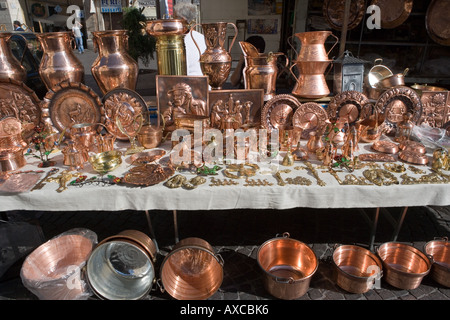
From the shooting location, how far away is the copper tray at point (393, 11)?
5.80 m

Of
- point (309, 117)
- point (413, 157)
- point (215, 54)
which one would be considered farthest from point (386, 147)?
point (215, 54)

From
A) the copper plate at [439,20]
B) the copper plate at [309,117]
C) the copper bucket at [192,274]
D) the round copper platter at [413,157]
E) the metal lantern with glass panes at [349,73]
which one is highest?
the copper plate at [439,20]

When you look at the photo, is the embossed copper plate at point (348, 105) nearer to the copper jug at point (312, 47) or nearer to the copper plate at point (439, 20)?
the copper jug at point (312, 47)

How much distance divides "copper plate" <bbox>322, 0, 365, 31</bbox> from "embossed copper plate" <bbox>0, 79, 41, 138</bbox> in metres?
5.96

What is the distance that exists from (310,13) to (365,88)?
→ 4600 mm

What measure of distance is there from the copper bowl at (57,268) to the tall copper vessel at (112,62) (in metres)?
1.53

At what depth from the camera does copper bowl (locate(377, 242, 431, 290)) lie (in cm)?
220

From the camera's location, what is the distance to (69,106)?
2725 millimetres

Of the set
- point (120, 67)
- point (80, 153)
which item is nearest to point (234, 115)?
point (120, 67)

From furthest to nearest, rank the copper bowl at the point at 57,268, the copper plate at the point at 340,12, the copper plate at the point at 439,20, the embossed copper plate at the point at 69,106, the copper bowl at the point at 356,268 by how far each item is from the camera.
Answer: the copper plate at the point at 340,12
the copper plate at the point at 439,20
the embossed copper plate at the point at 69,106
the copper bowl at the point at 356,268
the copper bowl at the point at 57,268

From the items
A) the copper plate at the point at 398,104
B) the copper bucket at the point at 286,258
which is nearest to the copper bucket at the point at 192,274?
the copper bucket at the point at 286,258

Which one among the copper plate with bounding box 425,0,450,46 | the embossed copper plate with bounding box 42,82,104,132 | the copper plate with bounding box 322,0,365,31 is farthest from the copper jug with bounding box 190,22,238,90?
the copper plate with bounding box 425,0,450,46

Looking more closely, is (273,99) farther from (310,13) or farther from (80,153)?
(310,13)

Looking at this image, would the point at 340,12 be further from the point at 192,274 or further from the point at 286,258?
the point at 192,274
